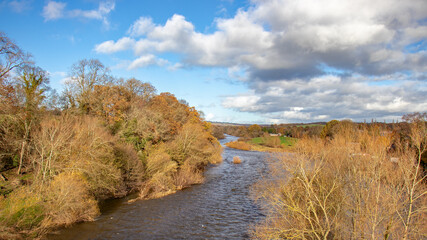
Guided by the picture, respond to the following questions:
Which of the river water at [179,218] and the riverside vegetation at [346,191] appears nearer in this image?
the riverside vegetation at [346,191]

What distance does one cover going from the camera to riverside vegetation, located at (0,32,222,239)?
47.4 ft

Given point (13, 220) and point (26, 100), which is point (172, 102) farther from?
point (13, 220)

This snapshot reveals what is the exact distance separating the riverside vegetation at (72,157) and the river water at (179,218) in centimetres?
132

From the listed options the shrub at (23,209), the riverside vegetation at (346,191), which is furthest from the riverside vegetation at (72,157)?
the riverside vegetation at (346,191)

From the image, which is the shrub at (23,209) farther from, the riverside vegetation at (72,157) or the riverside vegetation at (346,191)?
the riverside vegetation at (346,191)

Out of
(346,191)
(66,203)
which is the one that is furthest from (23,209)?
(346,191)

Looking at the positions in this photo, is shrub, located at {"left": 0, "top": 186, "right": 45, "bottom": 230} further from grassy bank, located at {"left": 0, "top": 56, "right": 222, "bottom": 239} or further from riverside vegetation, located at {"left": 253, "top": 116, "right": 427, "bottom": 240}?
riverside vegetation, located at {"left": 253, "top": 116, "right": 427, "bottom": 240}

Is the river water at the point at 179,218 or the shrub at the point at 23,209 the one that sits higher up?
the shrub at the point at 23,209

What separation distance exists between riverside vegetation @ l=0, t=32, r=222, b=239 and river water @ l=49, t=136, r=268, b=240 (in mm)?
1318

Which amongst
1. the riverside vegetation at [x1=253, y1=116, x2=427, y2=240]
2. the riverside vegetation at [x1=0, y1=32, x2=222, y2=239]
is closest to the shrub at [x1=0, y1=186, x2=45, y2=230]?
the riverside vegetation at [x1=0, y1=32, x2=222, y2=239]

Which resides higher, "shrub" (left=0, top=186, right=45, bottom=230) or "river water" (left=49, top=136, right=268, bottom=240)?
"shrub" (left=0, top=186, right=45, bottom=230)

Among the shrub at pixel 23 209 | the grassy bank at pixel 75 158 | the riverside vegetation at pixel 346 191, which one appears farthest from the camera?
the grassy bank at pixel 75 158

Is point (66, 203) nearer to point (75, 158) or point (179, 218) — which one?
point (75, 158)

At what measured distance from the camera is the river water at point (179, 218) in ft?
48.2
